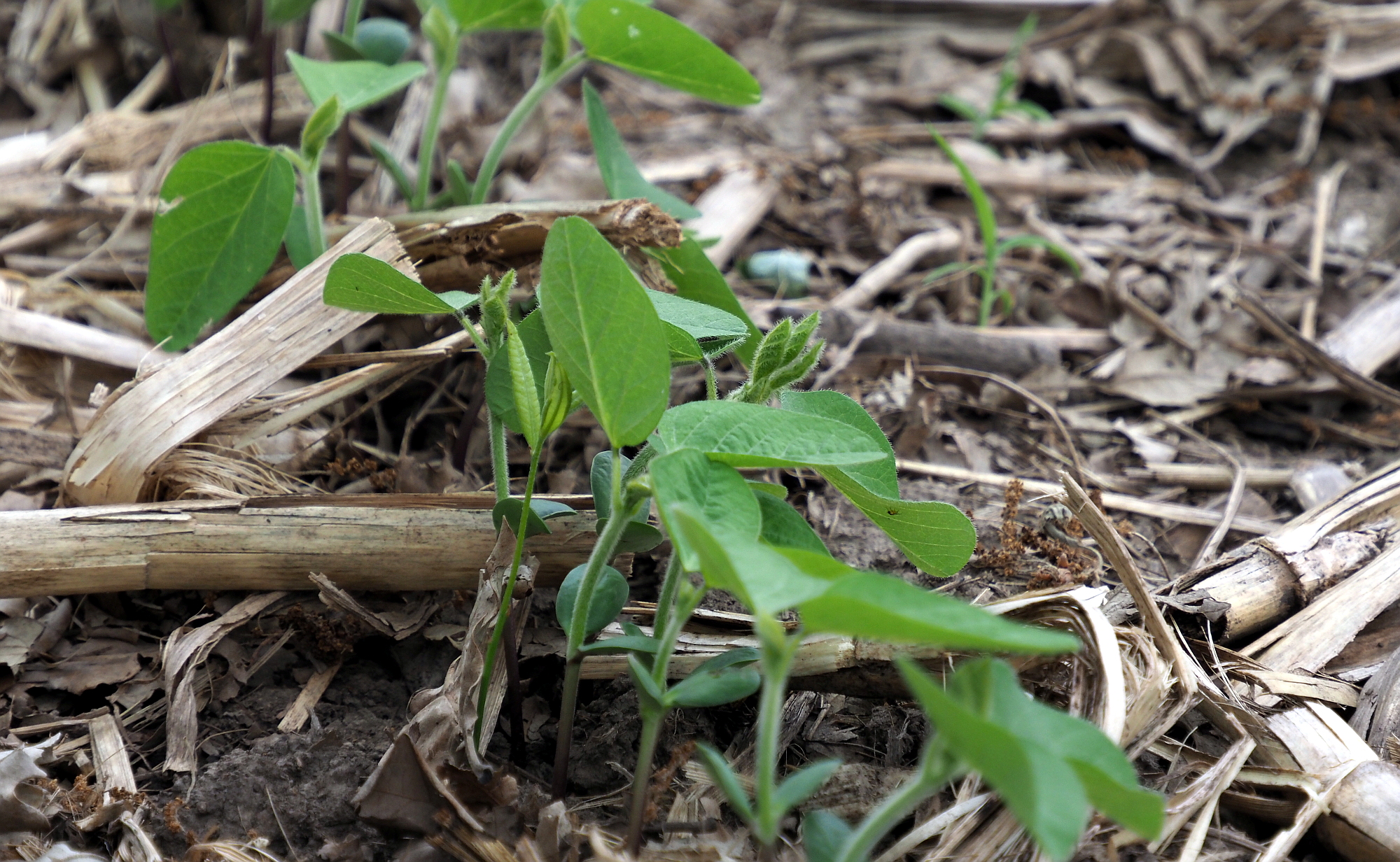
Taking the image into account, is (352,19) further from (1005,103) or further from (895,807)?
(895,807)

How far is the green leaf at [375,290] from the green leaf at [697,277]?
59cm

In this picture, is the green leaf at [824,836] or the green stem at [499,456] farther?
the green stem at [499,456]

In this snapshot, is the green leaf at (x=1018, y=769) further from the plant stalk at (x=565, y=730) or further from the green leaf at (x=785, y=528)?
the plant stalk at (x=565, y=730)

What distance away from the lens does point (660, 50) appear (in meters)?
1.71

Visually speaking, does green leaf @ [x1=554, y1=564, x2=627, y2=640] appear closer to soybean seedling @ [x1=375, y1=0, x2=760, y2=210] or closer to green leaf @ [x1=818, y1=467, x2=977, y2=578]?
green leaf @ [x1=818, y1=467, x2=977, y2=578]

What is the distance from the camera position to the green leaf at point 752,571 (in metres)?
0.73

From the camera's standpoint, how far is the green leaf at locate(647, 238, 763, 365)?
5.55 feet

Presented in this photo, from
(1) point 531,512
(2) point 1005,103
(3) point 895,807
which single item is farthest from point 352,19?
(3) point 895,807

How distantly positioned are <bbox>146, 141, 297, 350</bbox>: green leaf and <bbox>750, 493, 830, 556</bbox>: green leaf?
3.48 feet

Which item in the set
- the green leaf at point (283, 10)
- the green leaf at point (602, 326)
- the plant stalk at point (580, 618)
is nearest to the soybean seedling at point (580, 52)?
the green leaf at point (283, 10)

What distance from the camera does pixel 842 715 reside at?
1.32 metres

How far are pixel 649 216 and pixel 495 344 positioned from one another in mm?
499

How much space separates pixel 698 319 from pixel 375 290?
1.33 ft

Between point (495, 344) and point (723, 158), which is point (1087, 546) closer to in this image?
point (495, 344)
